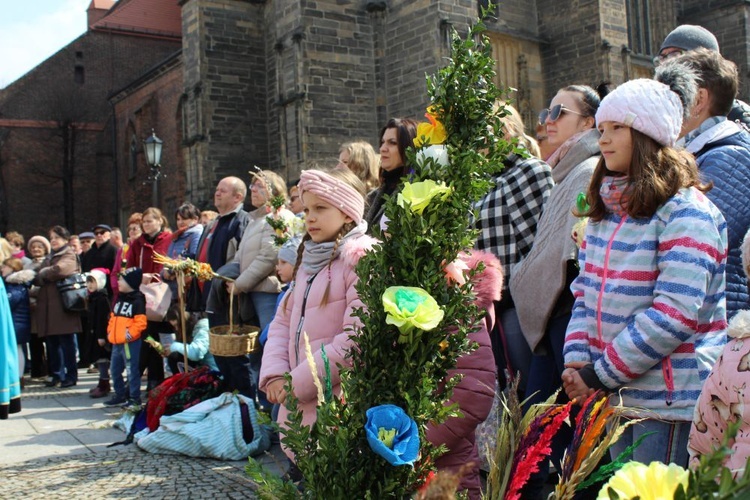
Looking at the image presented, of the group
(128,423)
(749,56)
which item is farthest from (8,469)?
(749,56)

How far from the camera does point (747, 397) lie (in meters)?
2.12

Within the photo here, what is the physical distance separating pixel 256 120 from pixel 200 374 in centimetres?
1596

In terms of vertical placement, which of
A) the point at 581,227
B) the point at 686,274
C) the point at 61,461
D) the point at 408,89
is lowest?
the point at 61,461

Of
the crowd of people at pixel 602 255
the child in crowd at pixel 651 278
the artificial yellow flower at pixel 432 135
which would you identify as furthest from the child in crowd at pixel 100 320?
the artificial yellow flower at pixel 432 135

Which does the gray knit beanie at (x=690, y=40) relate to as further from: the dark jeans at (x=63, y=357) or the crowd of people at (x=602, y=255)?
the dark jeans at (x=63, y=357)

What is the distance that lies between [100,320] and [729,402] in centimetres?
997

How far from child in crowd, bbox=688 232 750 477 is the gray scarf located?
1753mm

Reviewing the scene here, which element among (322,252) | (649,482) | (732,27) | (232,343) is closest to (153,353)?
(232,343)

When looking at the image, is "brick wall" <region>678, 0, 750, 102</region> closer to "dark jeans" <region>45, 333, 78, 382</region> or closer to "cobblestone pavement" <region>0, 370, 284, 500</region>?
"dark jeans" <region>45, 333, 78, 382</region>

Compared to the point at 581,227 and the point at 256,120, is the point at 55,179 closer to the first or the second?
the point at 256,120

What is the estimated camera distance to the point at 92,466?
5934 mm

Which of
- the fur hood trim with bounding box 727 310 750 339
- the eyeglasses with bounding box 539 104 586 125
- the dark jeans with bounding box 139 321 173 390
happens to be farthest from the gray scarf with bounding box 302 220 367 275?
the dark jeans with bounding box 139 321 173 390

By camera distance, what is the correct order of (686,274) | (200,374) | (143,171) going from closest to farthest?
(686,274) < (200,374) < (143,171)

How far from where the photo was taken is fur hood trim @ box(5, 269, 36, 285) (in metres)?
11.3
